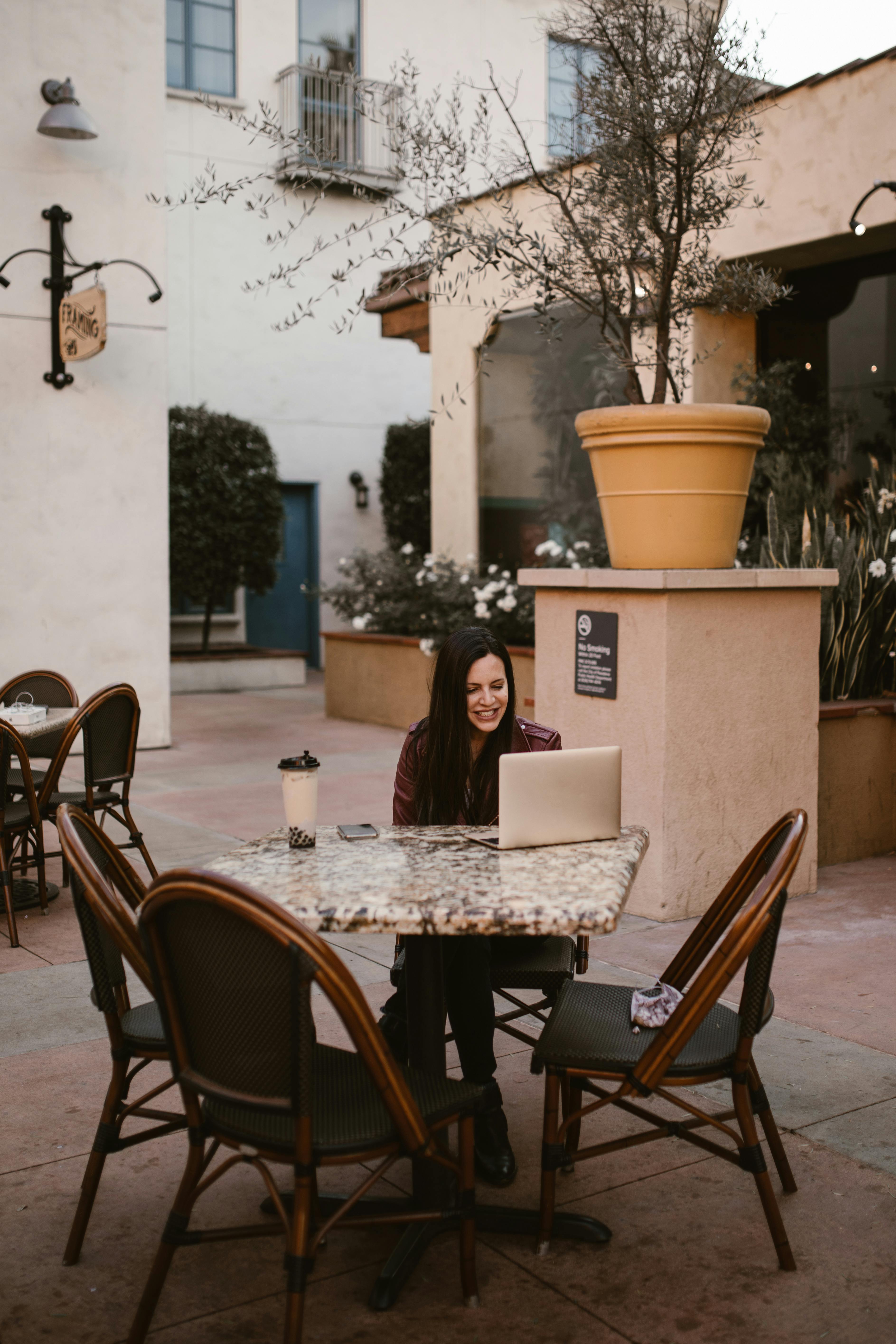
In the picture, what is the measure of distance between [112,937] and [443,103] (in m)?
16.8

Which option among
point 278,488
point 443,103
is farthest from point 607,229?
point 443,103

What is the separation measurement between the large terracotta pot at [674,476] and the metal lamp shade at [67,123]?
5.57 m

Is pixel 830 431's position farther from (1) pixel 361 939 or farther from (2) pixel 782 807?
(1) pixel 361 939

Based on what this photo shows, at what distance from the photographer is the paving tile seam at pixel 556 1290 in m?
2.54

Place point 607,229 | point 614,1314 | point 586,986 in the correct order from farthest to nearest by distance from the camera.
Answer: point 607,229 < point 586,986 < point 614,1314

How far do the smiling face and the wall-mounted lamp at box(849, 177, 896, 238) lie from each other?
18.5 ft

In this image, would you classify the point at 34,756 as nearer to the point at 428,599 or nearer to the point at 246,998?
the point at 246,998

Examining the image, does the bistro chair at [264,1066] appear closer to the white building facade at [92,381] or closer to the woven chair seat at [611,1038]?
the woven chair seat at [611,1038]

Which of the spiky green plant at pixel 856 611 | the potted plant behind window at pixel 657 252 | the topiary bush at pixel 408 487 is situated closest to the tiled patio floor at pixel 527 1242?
the potted plant behind window at pixel 657 252

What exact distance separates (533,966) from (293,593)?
14611 mm

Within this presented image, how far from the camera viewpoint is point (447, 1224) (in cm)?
293

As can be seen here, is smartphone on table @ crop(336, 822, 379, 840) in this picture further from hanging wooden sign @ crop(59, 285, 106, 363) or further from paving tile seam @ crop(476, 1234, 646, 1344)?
hanging wooden sign @ crop(59, 285, 106, 363)

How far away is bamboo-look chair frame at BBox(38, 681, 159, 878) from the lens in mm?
5457

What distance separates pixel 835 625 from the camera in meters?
6.91
